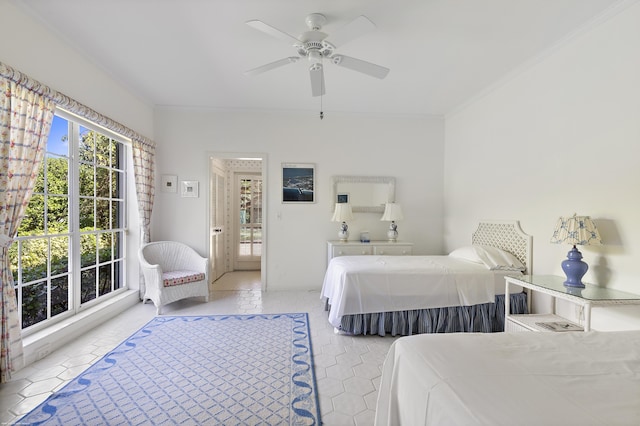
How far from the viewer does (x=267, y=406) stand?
1876 millimetres

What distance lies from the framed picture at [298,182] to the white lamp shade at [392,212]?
1146mm

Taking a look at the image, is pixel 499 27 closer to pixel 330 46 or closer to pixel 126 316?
pixel 330 46

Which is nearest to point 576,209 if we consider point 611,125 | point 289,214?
point 611,125

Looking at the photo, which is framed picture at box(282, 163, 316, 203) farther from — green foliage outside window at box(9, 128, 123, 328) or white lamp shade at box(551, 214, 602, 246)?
white lamp shade at box(551, 214, 602, 246)

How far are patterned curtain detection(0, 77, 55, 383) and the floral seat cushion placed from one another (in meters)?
1.49

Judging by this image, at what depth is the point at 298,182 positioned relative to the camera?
15.1 ft

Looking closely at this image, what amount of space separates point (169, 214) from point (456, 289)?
4.03m

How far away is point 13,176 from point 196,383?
201 centimetres

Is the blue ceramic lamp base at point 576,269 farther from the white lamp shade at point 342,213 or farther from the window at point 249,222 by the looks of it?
the window at point 249,222

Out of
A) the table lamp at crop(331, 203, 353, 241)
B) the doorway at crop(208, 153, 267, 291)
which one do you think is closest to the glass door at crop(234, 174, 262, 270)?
the doorway at crop(208, 153, 267, 291)

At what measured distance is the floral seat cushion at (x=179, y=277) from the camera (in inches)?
141

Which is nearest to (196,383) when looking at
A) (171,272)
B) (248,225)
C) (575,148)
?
(171,272)

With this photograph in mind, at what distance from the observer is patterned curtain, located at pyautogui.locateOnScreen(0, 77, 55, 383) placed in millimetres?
2027

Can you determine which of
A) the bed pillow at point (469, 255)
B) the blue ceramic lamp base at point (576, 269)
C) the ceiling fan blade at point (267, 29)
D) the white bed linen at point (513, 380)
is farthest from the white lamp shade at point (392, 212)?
the white bed linen at point (513, 380)
